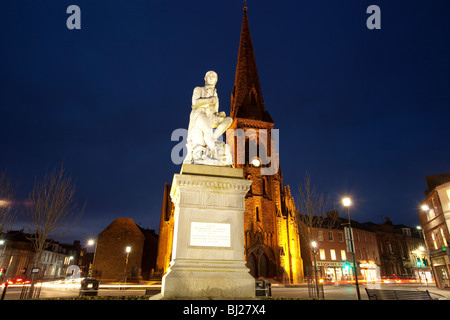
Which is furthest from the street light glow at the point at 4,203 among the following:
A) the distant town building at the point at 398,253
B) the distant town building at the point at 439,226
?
the distant town building at the point at 398,253

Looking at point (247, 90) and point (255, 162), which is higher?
point (247, 90)

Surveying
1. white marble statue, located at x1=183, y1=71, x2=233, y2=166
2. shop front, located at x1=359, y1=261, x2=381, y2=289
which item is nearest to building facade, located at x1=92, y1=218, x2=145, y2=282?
shop front, located at x1=359, y1=261, x2=381, y2=289

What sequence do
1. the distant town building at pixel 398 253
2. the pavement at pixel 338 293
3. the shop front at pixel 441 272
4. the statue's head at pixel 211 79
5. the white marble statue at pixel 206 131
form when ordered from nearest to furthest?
1. the white marble statue at pixel 206 131
2. the statue's head at pixel 211 79
3. the pavement at pixel 338 293
4. the shop front at pixel 441 272
5. the distant town building at pixel 398 253

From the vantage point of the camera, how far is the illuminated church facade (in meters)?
37.8

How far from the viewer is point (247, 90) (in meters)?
50.8

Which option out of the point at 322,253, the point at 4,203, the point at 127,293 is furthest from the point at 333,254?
the point at 4,203

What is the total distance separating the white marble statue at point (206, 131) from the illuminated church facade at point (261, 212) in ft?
107

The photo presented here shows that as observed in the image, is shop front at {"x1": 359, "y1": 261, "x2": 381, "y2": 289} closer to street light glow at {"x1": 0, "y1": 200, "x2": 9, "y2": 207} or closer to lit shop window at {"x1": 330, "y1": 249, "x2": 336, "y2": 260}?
lit shop window at {"x1": 330, "y1": 249, "x2": 336, "y2": 260}

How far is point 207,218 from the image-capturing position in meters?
5.77

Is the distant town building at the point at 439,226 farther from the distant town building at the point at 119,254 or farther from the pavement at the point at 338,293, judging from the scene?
the distant town building at the point at 119,254

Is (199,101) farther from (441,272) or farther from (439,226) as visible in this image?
(441,272)

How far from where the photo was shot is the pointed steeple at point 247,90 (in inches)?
1875

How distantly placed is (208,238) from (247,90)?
156ft
